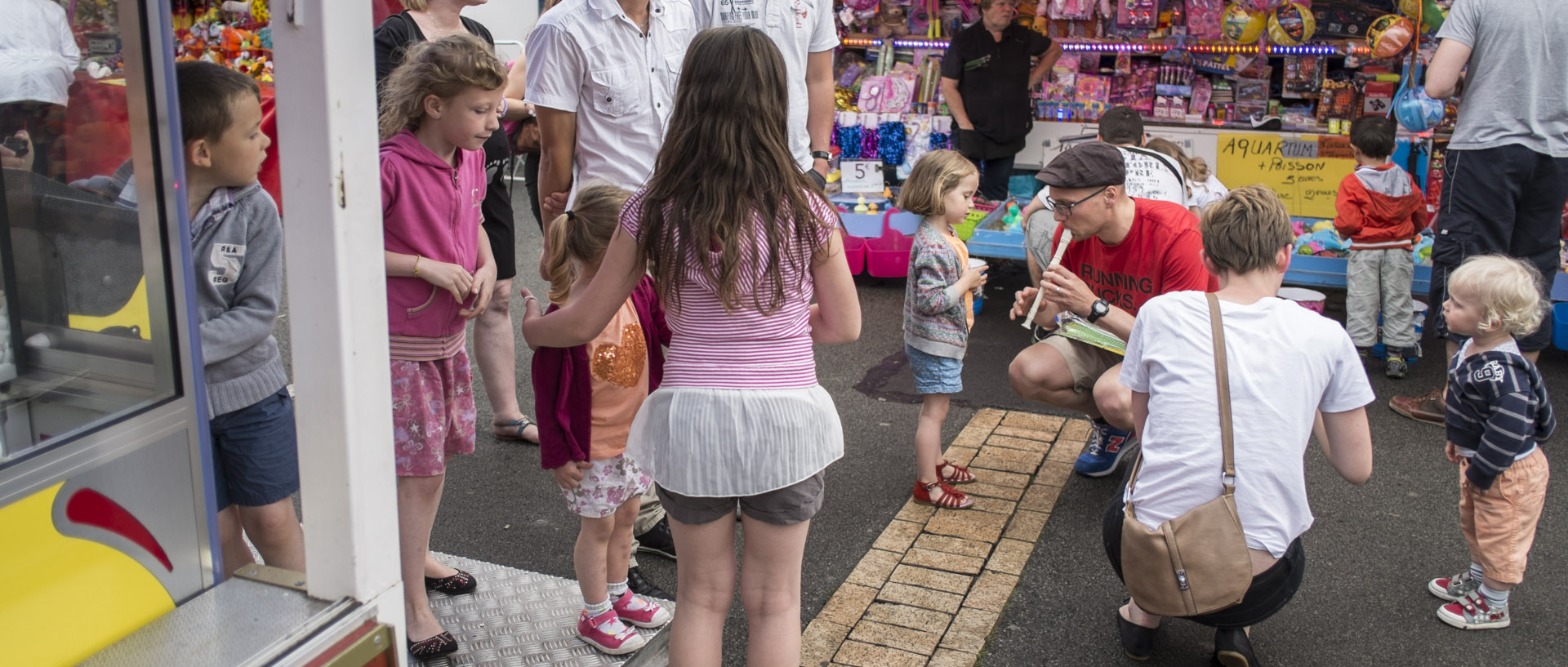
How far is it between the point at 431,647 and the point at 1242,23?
Answer: 621 cm

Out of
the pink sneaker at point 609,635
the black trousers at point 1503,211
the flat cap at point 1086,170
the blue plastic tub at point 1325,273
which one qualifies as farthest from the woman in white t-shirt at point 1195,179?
the pink sneaker at point 609,635

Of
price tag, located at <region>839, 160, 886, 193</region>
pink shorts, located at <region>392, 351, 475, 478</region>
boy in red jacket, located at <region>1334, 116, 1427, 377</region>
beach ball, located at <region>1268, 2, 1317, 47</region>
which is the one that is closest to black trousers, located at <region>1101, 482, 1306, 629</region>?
pink shorts, located at <region>392, 351, 475, 478</region>

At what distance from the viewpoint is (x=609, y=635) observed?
2.95 m

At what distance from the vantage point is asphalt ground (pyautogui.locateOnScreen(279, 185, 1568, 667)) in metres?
3.15

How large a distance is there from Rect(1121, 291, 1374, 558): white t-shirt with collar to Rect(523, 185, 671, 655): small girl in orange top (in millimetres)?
1229

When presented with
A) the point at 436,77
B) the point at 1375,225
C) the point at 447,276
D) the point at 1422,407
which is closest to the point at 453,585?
the point at 447,276

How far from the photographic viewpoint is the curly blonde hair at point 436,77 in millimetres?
2658

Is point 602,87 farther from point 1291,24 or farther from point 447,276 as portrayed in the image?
point 1291,24

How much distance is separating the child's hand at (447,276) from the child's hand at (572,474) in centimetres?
46

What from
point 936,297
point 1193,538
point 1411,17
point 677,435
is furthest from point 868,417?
point 1411,17

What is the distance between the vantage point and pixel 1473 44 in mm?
4859

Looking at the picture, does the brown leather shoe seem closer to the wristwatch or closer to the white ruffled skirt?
the wristwatch

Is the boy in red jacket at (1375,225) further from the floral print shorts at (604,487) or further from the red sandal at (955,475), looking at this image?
the floral print shorts at (604,487)

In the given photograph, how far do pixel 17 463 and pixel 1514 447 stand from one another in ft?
10.7
